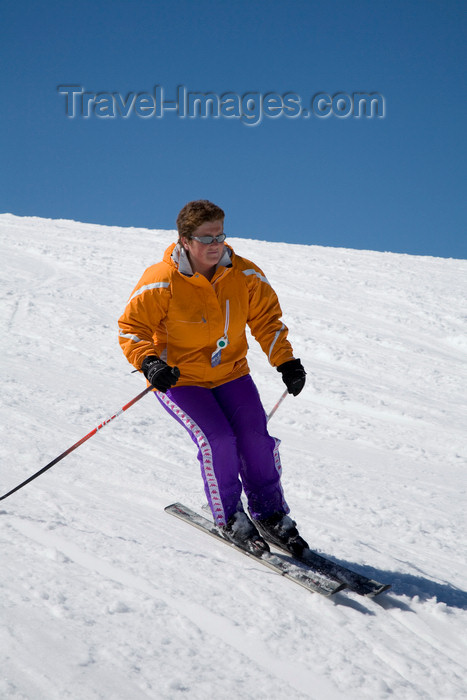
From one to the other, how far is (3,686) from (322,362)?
7.33m

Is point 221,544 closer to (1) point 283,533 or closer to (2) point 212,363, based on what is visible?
(1) point 283,533

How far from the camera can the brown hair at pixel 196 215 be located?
3256 mm

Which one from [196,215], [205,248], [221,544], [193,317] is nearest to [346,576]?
[221,544]

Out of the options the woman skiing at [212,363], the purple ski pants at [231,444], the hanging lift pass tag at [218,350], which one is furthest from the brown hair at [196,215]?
the purple ski pants at [231,444]

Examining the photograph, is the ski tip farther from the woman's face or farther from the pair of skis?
the woman's face

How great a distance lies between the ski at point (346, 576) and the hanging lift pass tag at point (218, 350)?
3.76ft

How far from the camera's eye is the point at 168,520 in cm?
366

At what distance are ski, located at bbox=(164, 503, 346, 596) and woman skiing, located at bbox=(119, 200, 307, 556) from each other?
61 mm

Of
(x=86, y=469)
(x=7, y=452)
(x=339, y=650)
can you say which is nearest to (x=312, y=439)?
(x=86, y=469)

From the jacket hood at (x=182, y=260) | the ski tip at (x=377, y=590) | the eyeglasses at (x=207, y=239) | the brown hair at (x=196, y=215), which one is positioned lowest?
the ski tip at (x=377, y=590)

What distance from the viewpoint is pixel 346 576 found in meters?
3.05

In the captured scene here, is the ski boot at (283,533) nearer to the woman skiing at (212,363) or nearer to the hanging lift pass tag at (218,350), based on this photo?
the woman skiing at (212,363)

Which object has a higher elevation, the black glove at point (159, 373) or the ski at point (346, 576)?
Result: the black glove at point (159, 373)

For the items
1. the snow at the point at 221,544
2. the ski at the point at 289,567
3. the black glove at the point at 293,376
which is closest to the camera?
the snow at the point at 221,544
